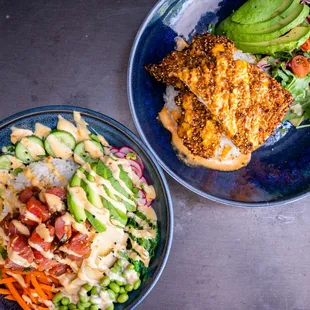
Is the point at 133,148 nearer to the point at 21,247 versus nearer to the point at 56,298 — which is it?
the point at 21,247

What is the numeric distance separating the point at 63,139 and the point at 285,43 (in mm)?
1431

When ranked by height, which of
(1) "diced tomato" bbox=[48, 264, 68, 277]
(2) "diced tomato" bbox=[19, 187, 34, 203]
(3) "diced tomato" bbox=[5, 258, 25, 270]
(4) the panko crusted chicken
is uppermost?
(4) the panko crusted chicken

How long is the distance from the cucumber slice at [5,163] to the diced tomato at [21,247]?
453 mm

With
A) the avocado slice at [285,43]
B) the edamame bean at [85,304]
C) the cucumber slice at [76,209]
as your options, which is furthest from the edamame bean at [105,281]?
the avocado slice at [285,43]

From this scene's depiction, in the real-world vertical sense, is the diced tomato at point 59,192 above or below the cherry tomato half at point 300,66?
below

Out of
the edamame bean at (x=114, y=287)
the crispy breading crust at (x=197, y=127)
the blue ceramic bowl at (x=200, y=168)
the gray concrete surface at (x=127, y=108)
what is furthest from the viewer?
the gray concrete surface at (x=127, y=108)

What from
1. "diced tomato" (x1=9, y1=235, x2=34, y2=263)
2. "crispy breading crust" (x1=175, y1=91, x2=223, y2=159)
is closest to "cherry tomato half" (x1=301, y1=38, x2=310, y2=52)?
"crispy breading crust" (x1=175, y1=91, x2=223, y2=159)

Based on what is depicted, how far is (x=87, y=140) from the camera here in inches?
104

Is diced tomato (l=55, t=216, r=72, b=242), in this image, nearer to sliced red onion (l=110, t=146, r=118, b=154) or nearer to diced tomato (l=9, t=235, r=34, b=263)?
diced tomato (l=9, t=235, r=34, b=263)

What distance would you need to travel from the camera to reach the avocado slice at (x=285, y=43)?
2.83 m

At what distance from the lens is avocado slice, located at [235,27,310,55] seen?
9.27 feet

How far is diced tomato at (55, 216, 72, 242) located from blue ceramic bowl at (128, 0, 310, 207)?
29.6 inches

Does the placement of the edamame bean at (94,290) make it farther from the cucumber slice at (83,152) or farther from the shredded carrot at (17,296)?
the cucumber slice at (83,152)

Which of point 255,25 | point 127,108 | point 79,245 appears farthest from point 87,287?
point 255,25
